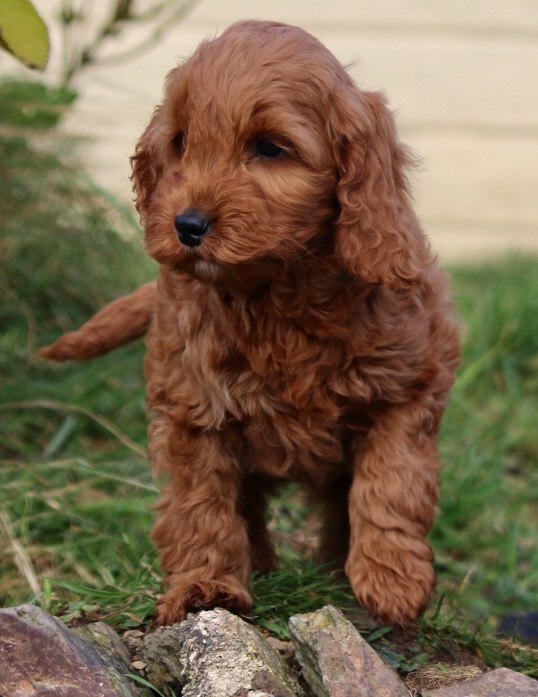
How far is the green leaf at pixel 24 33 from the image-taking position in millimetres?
3170

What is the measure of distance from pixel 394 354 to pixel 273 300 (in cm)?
32

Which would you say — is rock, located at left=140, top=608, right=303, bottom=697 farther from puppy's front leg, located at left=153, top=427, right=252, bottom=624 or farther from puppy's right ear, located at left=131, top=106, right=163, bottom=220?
puppy's right ear, located at left=131, top=106, right=163, bottom=220

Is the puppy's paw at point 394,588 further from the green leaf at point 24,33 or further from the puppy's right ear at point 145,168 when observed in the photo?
the green leaf at point 24,33

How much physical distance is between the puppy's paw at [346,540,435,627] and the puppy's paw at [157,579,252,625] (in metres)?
0.28

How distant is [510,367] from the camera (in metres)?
6.27

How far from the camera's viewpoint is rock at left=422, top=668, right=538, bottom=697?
8.89 ft

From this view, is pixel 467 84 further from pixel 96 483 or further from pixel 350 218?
pixel 350 218

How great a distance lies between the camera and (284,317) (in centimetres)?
313

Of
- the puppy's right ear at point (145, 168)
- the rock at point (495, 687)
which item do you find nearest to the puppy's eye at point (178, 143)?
the puppy's right ear at point (145, 168)

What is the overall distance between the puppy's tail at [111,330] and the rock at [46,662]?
110 centimetres

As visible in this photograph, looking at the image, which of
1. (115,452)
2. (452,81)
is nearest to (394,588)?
(115,452)

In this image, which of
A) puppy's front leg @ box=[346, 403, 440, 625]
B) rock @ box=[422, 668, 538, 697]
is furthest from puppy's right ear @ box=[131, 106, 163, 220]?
rock @ box=[422, 668, 538, 697]

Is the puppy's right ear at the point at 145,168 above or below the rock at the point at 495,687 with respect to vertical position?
above

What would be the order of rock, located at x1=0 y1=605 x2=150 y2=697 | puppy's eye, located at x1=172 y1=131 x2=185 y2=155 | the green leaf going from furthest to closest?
the green leaf → puppy's eye, located at x1=172 y1=131 x2=185 y2=155 → rock, located at x1=0 y1=605 x2=150 y2=697
